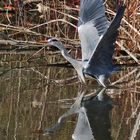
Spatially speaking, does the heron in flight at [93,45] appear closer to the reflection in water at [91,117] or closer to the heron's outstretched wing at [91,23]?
the heron's outstretched wing at [91,23]

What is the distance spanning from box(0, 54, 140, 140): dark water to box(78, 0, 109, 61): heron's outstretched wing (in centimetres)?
39

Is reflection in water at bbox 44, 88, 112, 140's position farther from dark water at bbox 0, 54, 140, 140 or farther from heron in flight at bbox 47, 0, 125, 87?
heron in flight at bbox 47, 0, 125, 87

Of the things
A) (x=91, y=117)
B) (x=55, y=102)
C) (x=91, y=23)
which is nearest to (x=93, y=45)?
(x=91, y=23)

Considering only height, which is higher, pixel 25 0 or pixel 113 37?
pixel 25 0

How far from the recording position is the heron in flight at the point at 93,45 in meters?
4.26

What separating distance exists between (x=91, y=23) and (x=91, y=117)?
1.12m

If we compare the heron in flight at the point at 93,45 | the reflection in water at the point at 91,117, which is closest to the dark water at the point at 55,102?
the reflection in water at the point at 91,117

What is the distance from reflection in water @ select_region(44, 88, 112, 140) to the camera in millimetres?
3359

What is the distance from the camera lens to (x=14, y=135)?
11.0ft

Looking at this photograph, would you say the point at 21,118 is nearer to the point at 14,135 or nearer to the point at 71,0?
the point at 14,135

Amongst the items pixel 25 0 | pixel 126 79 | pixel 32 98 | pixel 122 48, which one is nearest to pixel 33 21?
pixel 25 0

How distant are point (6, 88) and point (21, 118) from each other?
90cm

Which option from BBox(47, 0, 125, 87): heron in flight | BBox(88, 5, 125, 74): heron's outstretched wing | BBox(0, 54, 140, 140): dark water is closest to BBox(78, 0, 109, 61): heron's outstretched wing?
BBox(47, 0, 125, 87): heron in flight

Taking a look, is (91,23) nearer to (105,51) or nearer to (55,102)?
(105,51)
